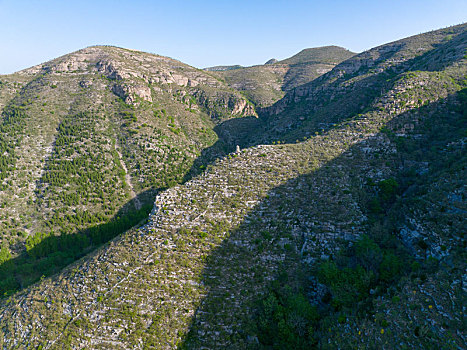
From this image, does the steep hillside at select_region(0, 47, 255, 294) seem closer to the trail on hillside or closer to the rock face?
the trail on hillside

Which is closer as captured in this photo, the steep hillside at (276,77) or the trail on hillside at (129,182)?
the trail on hillside at (129,182)

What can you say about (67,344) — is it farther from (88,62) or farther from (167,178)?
(88,62)

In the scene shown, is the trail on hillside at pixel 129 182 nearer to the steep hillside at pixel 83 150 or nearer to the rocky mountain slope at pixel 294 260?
the steep hillside at pixel 83 150

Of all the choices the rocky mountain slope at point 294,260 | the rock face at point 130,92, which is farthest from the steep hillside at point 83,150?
the rocky mountain slope at point 294,260

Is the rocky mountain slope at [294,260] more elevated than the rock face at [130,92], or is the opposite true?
the rock face at [130,92]

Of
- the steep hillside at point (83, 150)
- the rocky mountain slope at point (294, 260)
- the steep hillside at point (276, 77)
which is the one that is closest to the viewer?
the rocky mountain slope at point (294, 260)

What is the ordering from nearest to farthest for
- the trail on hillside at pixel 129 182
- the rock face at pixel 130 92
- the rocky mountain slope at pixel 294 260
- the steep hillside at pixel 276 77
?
the rocky mountain slope at pixel 294 260
the trail on hillside at pixel 129 182
the rock face at pixel 130 92
the steep hillside at pixel 276 77
